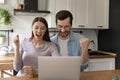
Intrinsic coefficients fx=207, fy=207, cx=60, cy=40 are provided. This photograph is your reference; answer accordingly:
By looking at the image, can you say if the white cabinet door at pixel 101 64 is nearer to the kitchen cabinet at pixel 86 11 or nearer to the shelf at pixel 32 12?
the kitchen cabinet at pixel 86 11

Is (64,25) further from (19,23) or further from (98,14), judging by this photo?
(98,14)

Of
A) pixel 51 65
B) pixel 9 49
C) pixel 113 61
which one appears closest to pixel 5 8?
pixel 9 49

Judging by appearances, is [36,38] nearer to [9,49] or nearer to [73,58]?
[73,58]

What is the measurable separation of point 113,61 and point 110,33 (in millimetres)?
547

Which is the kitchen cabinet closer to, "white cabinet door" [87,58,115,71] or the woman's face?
"white cabinet door" [87,58,115,71]

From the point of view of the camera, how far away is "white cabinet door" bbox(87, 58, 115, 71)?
11.0ft

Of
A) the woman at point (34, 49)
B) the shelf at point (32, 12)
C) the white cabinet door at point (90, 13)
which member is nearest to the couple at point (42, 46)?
the woman at point (34, 49)

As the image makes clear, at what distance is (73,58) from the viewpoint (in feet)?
4.81

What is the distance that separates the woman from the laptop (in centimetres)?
31

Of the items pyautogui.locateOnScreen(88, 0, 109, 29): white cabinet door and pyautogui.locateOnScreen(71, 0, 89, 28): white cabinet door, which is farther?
pyautogui.locateOnScreen(88, 0, 109, 29): white cabinet door

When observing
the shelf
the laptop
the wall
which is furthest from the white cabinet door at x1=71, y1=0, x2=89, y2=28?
the laptop

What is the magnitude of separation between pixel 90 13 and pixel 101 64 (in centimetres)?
89

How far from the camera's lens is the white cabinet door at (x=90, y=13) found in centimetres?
348

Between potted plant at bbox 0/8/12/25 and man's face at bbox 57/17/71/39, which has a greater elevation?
potted plant at bbox 0/8/12/25
